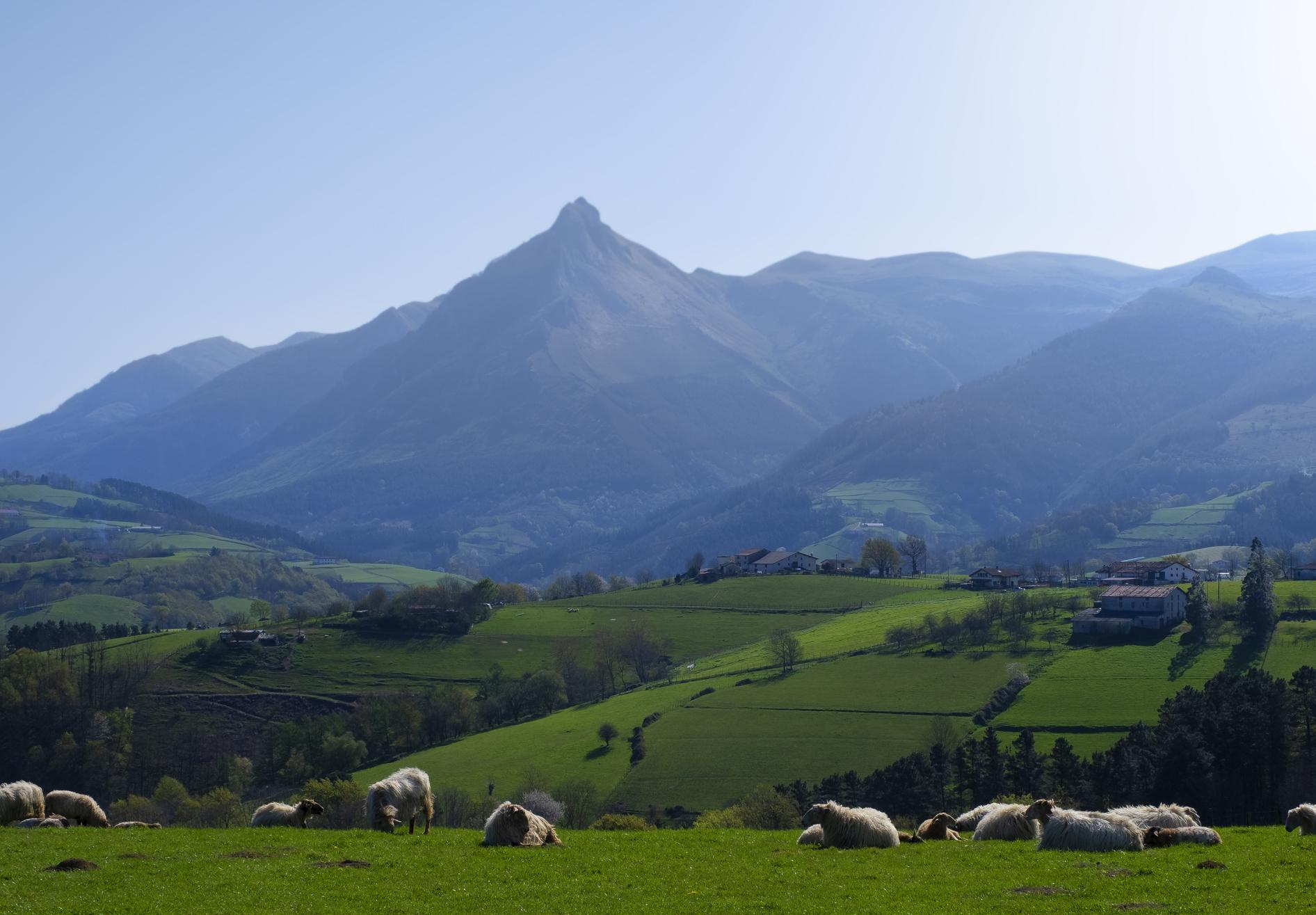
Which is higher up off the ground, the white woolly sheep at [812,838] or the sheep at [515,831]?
the sheep at [515,831]

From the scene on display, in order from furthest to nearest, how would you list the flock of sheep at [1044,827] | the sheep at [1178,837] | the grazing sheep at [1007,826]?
the grazing sheep at [1007,826] → the sheep at [1178,837] → the flock of sheep at [1044,827]

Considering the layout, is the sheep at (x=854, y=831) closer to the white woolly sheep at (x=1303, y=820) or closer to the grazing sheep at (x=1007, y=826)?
the grazing sheep at (x=1007, y=826)

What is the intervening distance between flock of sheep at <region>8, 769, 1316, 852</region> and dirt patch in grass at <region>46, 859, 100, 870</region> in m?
7.73

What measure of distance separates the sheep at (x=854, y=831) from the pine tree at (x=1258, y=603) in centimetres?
11198

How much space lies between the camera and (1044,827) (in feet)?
106

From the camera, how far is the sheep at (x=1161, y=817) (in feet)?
105

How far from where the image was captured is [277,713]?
156750 millimetres

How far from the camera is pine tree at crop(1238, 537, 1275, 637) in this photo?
431 feet

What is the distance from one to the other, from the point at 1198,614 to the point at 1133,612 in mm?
Result: 10466

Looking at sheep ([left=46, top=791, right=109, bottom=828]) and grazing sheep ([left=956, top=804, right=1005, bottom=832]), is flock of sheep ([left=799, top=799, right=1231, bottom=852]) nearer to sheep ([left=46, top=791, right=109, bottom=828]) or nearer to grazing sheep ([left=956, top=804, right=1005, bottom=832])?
grazing sheep ([left=956, top=804, right=1005, bottom=832])

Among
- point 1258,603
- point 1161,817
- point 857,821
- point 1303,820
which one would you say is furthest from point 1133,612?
point 857,821

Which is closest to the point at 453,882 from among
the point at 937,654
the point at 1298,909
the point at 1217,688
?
the point at 1298,909

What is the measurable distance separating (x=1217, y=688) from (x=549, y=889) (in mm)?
78905

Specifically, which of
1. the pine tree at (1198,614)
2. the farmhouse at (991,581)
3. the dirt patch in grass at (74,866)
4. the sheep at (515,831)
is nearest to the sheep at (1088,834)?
the sheep at (515,831)
